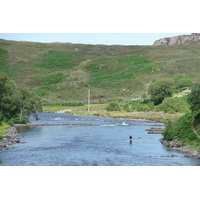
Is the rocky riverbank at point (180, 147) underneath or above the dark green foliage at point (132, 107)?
above

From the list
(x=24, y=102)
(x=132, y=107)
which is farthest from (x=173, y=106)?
(x=24, y=102)

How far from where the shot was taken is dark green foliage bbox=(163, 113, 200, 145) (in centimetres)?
6419

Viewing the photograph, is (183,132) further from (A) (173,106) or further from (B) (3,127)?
(A) (173,106)

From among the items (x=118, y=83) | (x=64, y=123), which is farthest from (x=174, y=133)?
(x=118, y=83)

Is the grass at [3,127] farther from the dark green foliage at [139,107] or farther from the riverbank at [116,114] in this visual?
the dark green foliage at [139,107]

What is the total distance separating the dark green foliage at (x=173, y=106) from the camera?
115275 mm

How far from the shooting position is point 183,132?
220 ft

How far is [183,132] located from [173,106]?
166 ft

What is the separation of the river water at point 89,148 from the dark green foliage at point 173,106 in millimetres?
25760

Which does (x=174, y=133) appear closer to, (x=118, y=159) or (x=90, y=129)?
(x=118, y=159)

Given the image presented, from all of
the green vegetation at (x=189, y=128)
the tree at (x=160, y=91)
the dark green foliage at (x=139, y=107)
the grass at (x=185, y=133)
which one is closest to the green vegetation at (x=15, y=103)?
the grass at (x=185, y=133)

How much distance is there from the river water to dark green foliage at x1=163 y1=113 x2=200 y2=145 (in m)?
2.29

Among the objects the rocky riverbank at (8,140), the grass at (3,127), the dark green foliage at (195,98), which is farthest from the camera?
the grass at (3,127)

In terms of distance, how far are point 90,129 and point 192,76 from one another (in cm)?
9322
